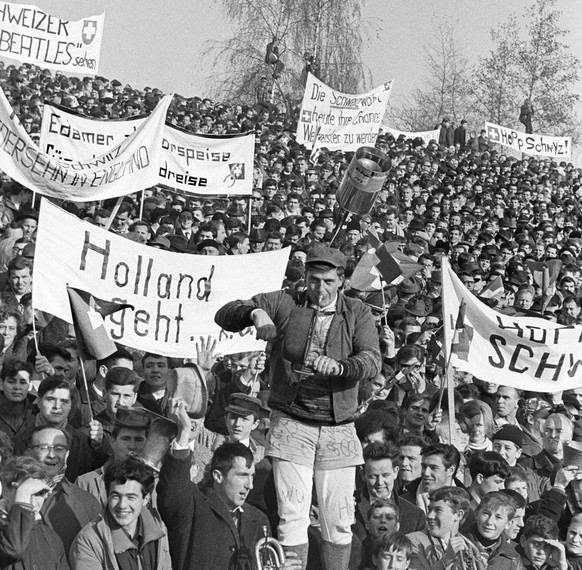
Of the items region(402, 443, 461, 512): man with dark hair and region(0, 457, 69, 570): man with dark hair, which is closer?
region(0, 457, 69, 570): man with dark hair

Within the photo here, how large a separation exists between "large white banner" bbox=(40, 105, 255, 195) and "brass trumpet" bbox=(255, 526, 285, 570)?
7.29 m

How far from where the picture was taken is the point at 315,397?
6125 millimetres

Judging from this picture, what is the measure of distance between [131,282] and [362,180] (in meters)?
1.65

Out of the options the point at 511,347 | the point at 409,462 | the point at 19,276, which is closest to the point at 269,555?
the point at 409,462

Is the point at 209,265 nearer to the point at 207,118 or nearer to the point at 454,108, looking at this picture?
the point at 207,118

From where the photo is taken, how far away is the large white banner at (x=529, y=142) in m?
26.8

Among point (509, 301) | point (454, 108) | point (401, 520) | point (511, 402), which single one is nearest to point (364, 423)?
point (401, 520)

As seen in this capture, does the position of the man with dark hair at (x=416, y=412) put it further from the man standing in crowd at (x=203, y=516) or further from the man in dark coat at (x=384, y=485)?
the man standing in crowd at (x=203, y=516)

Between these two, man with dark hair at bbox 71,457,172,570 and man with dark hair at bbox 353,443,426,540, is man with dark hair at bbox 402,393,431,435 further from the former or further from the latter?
man with dark hair at bbox 71,457,172,570

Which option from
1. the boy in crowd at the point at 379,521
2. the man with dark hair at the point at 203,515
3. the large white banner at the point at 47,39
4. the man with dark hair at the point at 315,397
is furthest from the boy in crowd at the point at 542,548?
the large white banner at the point at 47,39

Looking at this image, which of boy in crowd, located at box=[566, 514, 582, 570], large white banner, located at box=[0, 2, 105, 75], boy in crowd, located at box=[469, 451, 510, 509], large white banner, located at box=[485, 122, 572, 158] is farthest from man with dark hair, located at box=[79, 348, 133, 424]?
large white banner, located at box=[485, 122, 572, 158]

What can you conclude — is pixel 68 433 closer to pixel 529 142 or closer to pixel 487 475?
pixel 487 475

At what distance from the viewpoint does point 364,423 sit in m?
7.57

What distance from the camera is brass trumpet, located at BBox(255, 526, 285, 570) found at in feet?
19.5
